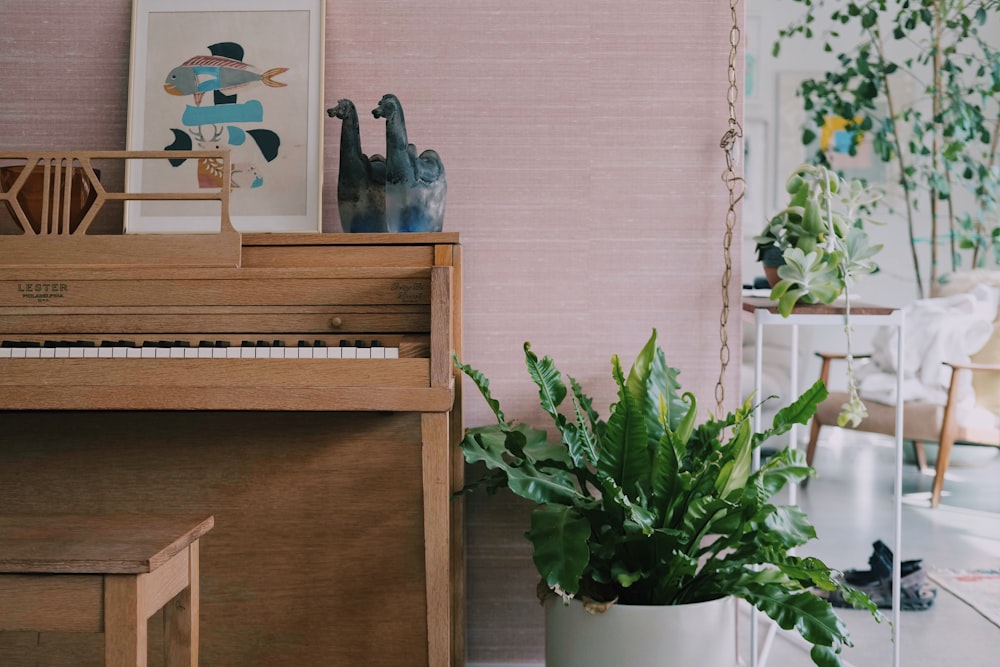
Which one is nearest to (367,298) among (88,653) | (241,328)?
(241,328)

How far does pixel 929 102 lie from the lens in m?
5.96

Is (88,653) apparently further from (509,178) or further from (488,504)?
(509,178)

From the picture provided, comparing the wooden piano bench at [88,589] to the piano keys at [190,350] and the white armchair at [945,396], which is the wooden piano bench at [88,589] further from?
the white armchair at [945,396]

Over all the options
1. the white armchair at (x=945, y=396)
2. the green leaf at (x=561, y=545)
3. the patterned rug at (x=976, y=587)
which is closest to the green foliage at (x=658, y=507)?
the green leaf at (x=561, y=545)

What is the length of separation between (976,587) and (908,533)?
0.61 m

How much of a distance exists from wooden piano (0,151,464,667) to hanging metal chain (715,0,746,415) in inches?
25.3

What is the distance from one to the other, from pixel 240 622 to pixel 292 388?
29.5 inches

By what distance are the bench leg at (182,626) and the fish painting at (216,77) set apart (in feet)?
3.87

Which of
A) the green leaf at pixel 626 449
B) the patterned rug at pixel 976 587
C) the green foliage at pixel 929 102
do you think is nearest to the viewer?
the green leaf at pixel 626 449

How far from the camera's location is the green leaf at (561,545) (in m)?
1.68

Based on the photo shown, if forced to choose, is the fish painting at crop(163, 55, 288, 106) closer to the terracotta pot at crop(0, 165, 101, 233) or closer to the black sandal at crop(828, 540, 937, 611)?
the terracotta pot at crop(0, 165, 101, 233)

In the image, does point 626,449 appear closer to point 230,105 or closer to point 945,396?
point 230,105

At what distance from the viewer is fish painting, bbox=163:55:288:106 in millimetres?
2164

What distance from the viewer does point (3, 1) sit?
87.1 inches
